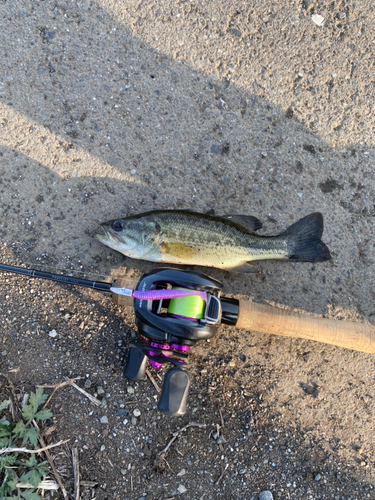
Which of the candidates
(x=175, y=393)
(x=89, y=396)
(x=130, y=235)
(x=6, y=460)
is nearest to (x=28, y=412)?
(x=6, y=460)

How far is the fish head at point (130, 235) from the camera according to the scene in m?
3.24

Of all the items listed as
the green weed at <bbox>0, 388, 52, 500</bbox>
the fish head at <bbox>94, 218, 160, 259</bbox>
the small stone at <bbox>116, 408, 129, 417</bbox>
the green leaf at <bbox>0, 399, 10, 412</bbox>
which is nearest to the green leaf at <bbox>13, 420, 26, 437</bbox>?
the green weed at <bbox>0, 388, 52, 500</bbox>

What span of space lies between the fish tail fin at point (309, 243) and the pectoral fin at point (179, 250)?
3.05ft

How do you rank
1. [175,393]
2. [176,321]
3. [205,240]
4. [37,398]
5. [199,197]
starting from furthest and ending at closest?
[199,197], [205,240], [37,398], [175,393], [176,321]

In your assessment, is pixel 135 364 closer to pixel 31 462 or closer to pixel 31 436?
pixel 31 436

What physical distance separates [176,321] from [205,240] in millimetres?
1031

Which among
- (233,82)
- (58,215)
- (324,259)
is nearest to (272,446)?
(324,259)

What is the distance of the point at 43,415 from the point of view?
10.2 feet

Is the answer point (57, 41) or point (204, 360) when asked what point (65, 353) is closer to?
point (204, 360)

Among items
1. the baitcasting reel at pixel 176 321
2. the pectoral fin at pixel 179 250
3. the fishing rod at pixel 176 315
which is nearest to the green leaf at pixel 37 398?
the fishing rod at pixel 176 315

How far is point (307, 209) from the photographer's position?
357 centimetres

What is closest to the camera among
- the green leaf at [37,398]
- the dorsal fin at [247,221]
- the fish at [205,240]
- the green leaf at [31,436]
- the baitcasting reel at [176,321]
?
the baitcasting reel at [176,321]

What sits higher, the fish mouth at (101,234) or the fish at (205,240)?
the fish at (205,240)

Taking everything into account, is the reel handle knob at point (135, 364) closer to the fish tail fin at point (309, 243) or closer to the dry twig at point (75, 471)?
the dry twig at point (75, 471)
